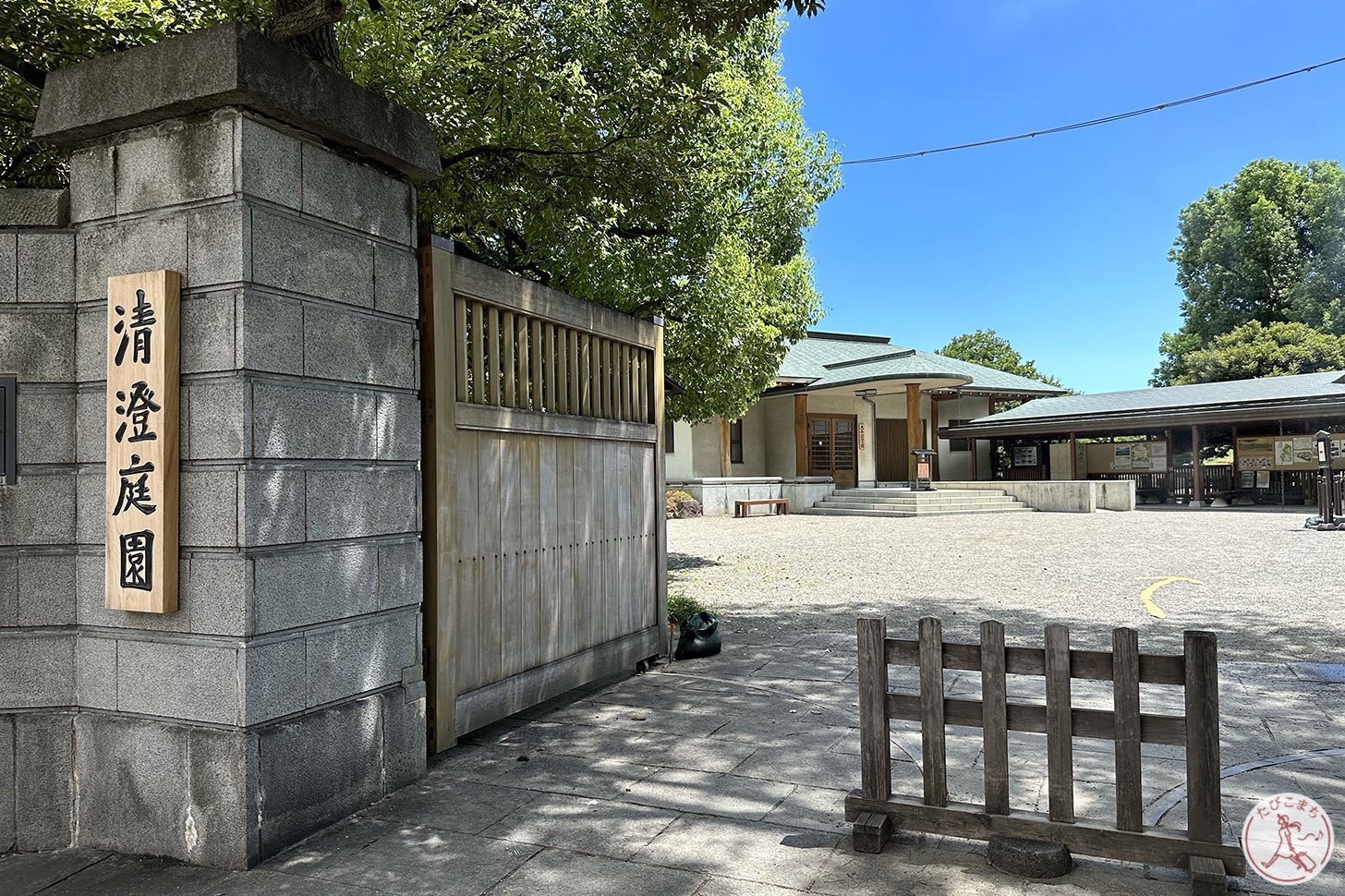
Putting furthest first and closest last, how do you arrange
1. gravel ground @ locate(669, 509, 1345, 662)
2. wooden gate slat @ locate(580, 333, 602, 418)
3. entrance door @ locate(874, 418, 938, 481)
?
1. entrance door @ locate(874, 418, 938, 481)
2. gravel ground @ locate(669, 509, 1345, 662)
3. wooden gate slat @ locate(580, 333, 602, 418)

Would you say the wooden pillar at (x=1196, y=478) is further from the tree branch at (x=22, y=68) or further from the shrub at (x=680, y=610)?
the tree branch at (x=22, y=68)

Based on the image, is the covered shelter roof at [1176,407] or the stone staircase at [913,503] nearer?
the covered shelter roof at [1176,407]

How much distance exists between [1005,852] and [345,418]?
320 cm

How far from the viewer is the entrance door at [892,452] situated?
3064 centimetres

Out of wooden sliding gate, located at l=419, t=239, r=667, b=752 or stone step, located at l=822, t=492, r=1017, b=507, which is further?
stone step, located at l=822, t=492, r=1017, b=507

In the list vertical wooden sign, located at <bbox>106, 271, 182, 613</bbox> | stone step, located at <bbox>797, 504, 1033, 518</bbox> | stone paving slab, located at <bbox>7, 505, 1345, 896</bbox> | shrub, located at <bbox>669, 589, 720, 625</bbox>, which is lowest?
stone paving slab, located at <bbox>7, 505, 1345, 896</bbox>

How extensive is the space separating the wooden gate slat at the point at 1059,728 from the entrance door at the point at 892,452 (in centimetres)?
2795

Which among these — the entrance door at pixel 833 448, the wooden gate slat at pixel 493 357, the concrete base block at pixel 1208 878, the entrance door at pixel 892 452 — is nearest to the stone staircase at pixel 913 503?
the entrance door at pixel 833 448

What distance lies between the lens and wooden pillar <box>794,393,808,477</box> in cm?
2798

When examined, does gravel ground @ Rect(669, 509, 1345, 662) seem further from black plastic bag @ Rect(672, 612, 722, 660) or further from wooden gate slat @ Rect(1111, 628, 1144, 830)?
wooden gate slat @ Rect(1111, 628, 1144, 830)

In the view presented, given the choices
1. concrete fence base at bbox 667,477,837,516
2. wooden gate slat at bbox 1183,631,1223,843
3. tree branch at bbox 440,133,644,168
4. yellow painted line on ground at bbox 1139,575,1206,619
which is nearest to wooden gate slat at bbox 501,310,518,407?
tree branch at bbox 440,133,644,168

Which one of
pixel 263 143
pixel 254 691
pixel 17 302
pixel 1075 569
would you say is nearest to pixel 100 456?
pixel 17 302

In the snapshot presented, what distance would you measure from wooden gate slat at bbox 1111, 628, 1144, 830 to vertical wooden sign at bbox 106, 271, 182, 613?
11.7ft

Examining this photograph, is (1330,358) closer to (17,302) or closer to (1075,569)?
(1075,569)
